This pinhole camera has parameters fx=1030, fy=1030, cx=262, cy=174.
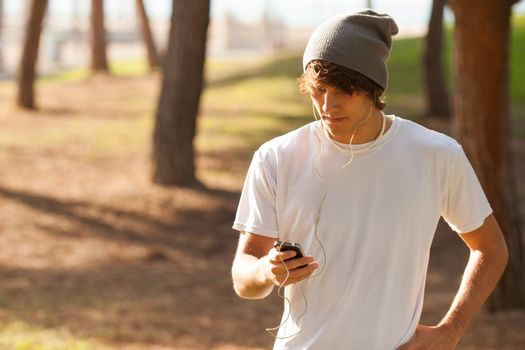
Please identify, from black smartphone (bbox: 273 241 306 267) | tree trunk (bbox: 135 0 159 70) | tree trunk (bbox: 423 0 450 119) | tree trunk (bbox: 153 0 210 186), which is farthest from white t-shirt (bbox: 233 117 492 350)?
tree trunk (bbox: 135 0 159 70)

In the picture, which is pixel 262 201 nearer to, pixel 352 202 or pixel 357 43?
pixel 352 202

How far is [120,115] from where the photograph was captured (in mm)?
20938

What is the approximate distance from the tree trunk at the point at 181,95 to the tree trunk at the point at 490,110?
20.3 ft

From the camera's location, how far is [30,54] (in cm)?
1991

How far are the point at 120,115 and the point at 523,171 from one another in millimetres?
8637

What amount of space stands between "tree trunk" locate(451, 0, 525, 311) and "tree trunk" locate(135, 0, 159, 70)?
773 inches

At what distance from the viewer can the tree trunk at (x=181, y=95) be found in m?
13.5

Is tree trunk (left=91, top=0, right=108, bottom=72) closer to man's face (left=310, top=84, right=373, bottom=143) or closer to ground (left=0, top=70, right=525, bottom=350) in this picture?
ground (left=0, top=70, right=525, bottom=350)

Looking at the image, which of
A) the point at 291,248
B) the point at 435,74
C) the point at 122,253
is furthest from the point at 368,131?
the point at 435,74

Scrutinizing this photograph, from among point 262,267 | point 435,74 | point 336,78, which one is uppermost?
point 336,78

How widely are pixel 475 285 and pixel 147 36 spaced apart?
25.1 m

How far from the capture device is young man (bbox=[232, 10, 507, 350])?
2.71m

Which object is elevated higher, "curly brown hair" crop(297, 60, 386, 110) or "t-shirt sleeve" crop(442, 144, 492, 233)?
"curly brown hair" crop(297, 60, 386, 110)

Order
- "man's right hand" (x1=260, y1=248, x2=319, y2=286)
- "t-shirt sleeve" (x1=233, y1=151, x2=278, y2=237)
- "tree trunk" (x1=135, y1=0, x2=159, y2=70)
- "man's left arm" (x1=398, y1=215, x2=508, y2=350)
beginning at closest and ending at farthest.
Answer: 1. "man's right hand" (x1=260, y1=248, x2=319, y2=286)
2. "t-shirt sleeve" (x1=233, y1=151, x2=278, y2=237)
3. "man's left arm" (x1=398, y1=215, x2=508, y2=350)
4. "tree trunk" (x1=135, y1=0, x2=159, y2=70)
